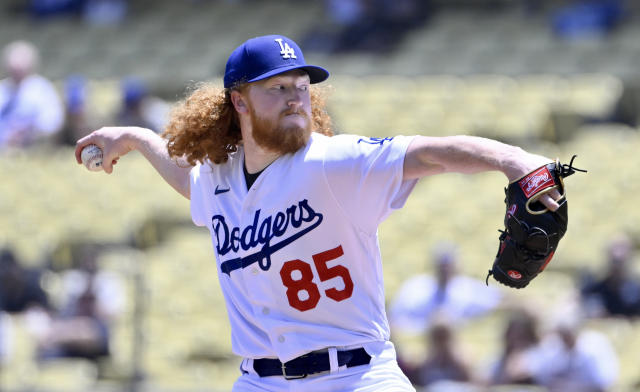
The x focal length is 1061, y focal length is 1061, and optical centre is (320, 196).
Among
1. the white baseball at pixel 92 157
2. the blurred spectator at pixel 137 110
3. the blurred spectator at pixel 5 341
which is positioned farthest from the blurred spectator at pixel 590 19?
the white baseball at pixel 92 157

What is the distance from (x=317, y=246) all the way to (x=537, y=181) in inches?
29.1

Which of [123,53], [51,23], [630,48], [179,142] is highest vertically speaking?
[51,23]

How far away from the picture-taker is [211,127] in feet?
11.9

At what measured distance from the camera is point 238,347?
348 cm

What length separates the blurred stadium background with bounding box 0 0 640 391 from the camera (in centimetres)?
742

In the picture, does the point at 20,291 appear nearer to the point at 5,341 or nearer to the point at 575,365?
the point at 5,341

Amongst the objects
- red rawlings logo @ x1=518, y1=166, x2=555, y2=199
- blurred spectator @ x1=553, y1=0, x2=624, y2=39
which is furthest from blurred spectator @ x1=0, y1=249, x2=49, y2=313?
blurred spectator @ x1=553, y1=0, x2=624, y2=39

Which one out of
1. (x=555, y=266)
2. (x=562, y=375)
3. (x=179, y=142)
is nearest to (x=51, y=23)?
(x=555, y=266)

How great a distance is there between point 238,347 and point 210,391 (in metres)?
3.34

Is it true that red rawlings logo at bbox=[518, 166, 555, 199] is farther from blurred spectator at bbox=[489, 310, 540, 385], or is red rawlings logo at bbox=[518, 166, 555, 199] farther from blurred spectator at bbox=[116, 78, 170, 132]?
blurred spectator at bbox=[116, 78, 170, 132]

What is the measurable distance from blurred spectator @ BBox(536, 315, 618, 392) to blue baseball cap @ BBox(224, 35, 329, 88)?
353cm

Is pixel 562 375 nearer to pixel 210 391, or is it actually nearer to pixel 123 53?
pixel 210 391

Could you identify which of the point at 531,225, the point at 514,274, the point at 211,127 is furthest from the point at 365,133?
the point at 531,225

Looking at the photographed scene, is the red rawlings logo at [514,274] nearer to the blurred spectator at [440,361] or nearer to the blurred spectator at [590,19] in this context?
the blurred spectator at [440,361]
